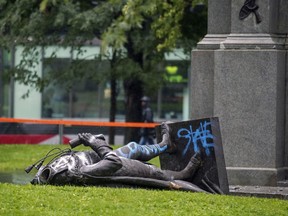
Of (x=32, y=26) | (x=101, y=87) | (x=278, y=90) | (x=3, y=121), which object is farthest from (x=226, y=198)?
(x=101, y=87)

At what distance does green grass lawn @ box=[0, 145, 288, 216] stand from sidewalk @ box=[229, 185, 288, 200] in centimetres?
64

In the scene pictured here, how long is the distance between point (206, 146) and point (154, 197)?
1.75 metres

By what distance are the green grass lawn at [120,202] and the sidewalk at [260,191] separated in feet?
2.11

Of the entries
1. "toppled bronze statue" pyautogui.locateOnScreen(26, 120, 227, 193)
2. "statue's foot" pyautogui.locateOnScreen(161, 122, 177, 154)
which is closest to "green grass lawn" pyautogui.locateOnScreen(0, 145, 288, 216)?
"toppled bronze statue" pyautogui.locateOnScreen(26, 120, 227, 193)

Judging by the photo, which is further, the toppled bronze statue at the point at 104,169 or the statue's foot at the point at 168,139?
the statue's foot at the point at 168,139

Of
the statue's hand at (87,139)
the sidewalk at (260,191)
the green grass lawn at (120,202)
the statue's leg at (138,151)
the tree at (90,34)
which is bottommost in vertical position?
the sidewalk at (260,191)

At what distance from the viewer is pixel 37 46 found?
29.2m

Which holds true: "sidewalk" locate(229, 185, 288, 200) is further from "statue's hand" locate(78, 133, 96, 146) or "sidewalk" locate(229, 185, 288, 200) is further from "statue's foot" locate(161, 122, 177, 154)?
"statue's hand" locate(78, 133, 96, 146)

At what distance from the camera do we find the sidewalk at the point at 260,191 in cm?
1285

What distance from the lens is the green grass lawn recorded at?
1049 cm

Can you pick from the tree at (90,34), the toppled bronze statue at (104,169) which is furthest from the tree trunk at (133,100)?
the toppled bronze statue at (104,169)

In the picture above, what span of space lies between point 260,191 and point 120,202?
2.69 m

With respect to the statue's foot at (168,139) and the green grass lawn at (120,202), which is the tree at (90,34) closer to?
the statue's foot at (168,139)

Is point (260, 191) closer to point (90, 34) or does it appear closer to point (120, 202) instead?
point (120, 202)
